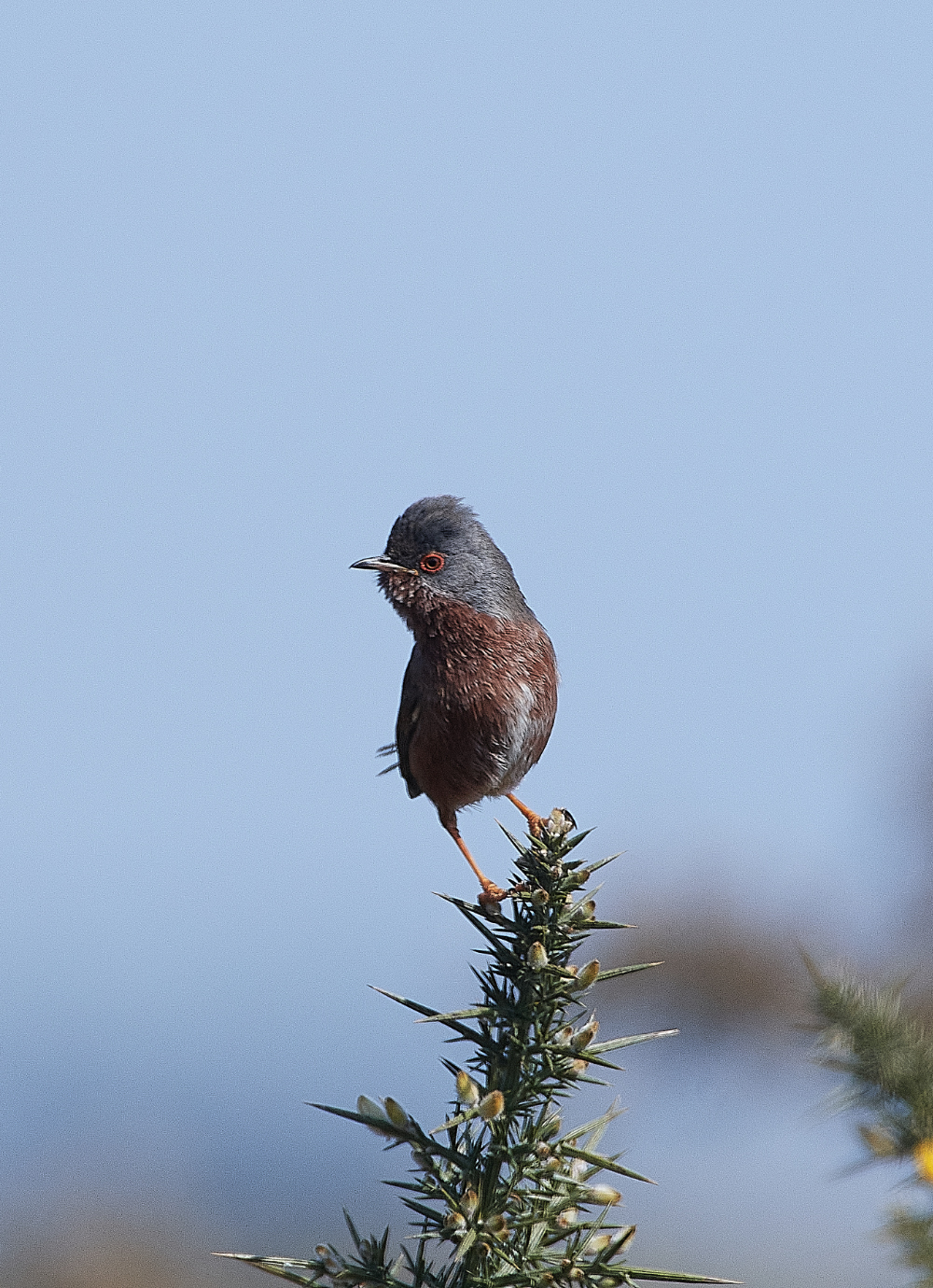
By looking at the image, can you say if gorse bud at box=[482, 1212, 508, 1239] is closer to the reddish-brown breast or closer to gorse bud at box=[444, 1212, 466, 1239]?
gorse bud at box=[444, 1212, 466, 1239]

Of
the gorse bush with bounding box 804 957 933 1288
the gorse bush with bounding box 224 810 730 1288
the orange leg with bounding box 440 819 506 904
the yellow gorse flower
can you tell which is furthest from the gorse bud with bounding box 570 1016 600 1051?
the orange leg with bounding box 440 819 506 904

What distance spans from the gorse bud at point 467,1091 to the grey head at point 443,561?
3.93 m

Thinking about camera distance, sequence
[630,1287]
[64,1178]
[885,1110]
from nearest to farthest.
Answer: [885,1110] → [630,1287] → [64,1178]

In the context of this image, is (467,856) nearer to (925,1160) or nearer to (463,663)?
(463,663)

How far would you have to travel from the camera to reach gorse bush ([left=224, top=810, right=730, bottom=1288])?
6.84ft

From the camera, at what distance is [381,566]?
20.1 ft

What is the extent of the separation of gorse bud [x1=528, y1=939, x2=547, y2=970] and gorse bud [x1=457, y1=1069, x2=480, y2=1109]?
22cm

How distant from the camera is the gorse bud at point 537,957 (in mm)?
2348

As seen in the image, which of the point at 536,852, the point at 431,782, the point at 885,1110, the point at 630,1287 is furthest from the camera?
the point at 431,782

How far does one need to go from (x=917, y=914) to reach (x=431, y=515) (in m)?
2.78

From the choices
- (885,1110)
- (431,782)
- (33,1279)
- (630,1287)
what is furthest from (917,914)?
(885,1110)

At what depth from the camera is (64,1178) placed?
7.81m

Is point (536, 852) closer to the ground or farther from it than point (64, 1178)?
closer to the ground

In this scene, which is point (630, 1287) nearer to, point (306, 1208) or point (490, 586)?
point (490, 586)
